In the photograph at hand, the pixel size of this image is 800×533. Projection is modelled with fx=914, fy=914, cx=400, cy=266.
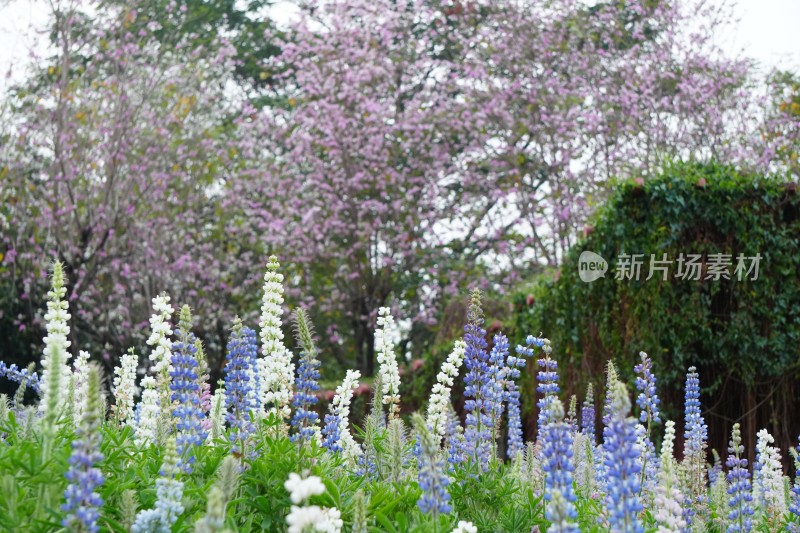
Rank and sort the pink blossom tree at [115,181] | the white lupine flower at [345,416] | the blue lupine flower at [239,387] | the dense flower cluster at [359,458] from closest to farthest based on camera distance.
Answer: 1. the dense flower cluster at [359,458]
2. the blue lupine flower at [239,387]
3. the white lupine flower at [345,416]
4. the pink blossom tree at [115,181]

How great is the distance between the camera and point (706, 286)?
7.60m

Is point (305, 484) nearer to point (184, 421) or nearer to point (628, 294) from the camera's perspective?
point (184, 421)

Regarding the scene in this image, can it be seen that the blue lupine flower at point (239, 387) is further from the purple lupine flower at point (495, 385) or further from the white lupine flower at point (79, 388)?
the purple lupine flower at point (495, 385)

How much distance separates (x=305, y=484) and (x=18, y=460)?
1.14m

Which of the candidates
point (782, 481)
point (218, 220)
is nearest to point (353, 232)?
point (218, 220)

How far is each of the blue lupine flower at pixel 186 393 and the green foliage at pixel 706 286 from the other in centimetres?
513

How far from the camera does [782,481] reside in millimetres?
4219

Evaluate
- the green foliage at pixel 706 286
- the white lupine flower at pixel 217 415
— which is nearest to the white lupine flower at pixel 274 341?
the white lupine flower at pixel 217 415

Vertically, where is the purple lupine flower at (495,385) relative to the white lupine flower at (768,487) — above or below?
above

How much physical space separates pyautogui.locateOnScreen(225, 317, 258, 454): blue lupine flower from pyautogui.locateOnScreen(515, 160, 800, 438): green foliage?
4.79 m

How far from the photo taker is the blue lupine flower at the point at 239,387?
121 inches

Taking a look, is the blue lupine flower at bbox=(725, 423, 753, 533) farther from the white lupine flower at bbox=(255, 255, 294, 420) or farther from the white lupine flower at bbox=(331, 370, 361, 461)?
the white lupine flower at bbox=(255, 255, 294, 420)

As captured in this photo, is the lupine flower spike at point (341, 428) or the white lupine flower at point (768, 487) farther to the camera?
the white lupine flower at point (768, 487)

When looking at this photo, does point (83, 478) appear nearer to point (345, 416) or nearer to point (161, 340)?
point (161, 340)
